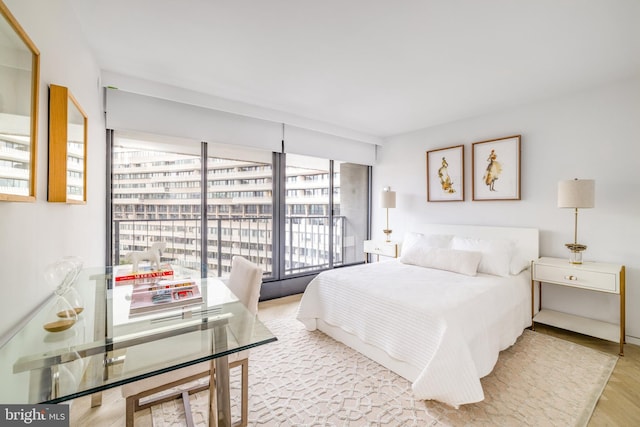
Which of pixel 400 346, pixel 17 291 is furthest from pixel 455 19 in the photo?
pixel 17 291

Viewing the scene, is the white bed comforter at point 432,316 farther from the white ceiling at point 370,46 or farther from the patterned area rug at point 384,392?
the white ceiling at point 370,46

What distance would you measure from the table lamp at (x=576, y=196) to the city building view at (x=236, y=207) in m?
2.87

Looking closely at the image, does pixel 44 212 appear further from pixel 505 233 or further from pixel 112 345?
pixel 505 233

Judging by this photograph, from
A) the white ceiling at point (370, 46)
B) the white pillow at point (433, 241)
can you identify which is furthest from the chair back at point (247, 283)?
the white pillow at point (433, 241)

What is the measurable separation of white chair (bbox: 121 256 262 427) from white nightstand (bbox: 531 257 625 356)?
2891 millimetres

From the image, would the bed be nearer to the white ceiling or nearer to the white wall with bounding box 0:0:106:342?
the white ceiling

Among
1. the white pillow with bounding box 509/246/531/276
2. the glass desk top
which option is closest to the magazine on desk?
the glass desk top

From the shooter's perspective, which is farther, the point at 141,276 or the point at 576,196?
the point at 576,196

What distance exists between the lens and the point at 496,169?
351cm

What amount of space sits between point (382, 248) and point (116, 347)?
387 centimetres

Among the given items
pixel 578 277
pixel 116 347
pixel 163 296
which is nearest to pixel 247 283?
pixel 163 296

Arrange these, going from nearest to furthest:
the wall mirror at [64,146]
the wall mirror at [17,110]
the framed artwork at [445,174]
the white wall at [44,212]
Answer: the wall mirror at [17,110], the white wall at [44,212], the wall mirror at [64,146], the framed artwork at [445,174]

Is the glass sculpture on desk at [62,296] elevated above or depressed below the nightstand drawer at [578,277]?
above

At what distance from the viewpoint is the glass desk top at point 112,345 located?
833 millimetres
